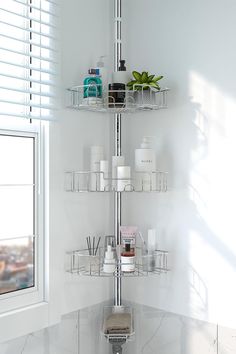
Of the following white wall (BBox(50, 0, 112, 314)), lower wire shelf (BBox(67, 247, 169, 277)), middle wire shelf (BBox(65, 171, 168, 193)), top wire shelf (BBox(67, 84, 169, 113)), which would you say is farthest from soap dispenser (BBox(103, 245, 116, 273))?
top wire shelf (BBox(67, 84, 169, 113))

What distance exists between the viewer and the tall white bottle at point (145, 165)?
6.51ft

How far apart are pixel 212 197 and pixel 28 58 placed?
0.99 m

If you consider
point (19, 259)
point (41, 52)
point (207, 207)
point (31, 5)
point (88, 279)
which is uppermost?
point (31, 5)

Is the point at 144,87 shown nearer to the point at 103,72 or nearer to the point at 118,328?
the point at 103,72

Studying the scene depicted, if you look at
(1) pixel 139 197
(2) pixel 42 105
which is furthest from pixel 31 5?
(1) pixel 139 197

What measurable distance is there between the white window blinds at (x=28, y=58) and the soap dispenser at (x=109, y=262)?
65cm

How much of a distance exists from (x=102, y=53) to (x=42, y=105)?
508 mm

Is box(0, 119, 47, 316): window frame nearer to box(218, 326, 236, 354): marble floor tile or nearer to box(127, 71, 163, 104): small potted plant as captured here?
box(127, 71, 163, 104): small potted plant

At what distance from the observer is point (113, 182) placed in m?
1.99

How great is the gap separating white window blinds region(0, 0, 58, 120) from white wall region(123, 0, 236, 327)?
0.48 m

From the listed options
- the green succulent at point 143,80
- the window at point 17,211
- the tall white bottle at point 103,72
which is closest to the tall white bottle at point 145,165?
the green succulent at point 143,80

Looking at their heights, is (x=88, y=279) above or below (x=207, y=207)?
below

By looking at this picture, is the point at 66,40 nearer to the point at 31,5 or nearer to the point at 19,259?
the point at 31,5

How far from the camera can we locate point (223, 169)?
1.86 metres
